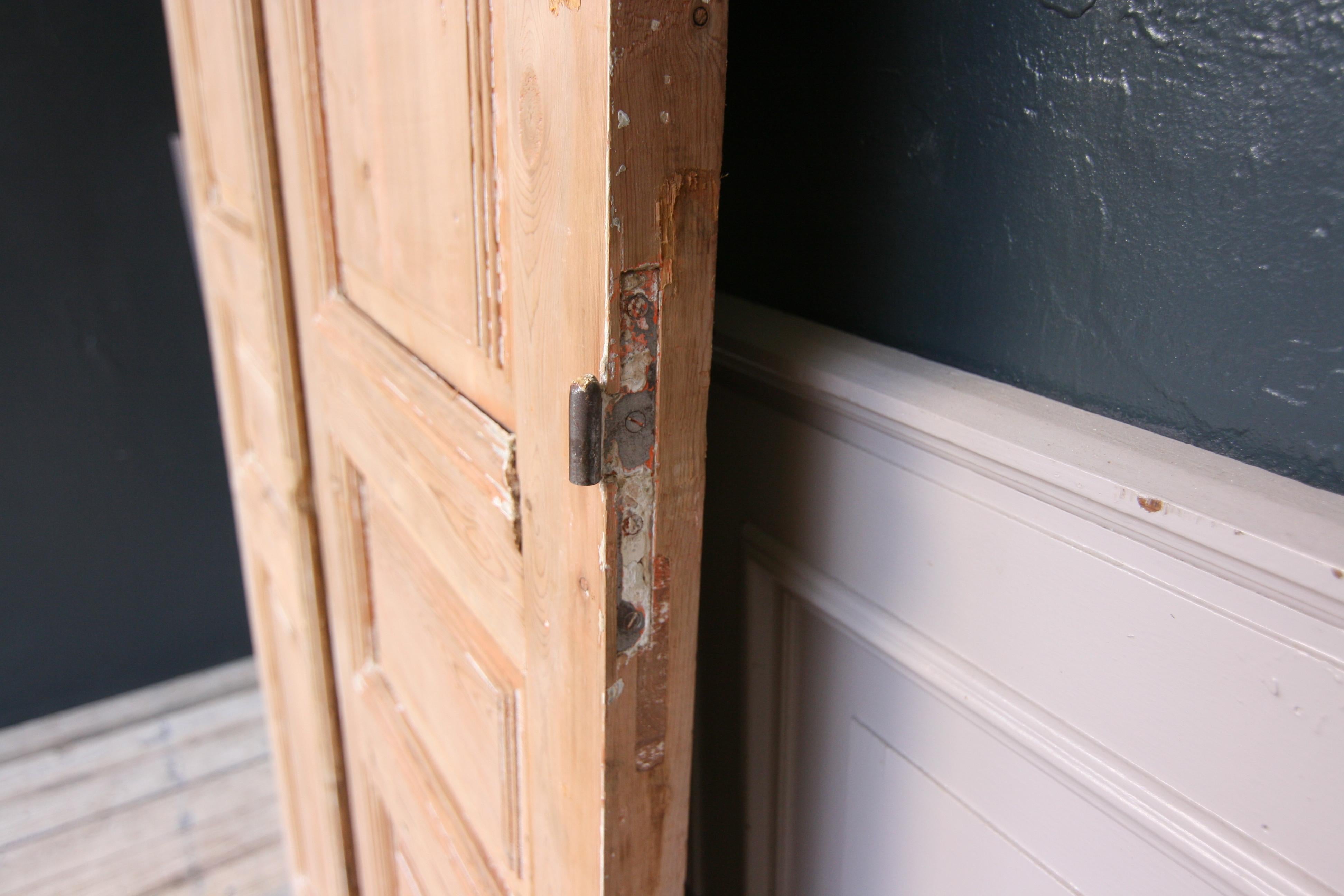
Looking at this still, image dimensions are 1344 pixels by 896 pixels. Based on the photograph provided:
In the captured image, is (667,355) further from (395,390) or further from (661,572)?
(395,390)

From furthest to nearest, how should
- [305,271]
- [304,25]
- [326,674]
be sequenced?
[326,674], [305,271], [304,25]

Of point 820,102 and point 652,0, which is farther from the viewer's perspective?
point 820,102

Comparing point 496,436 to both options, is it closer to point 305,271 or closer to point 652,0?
point 652,0

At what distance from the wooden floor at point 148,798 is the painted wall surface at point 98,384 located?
106mm

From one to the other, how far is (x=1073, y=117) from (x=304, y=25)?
64 cm

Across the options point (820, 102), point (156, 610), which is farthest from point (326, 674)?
point (156, 610)

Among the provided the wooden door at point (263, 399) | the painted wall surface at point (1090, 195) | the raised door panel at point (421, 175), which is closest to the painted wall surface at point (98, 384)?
the wooden door at point (263, 399)

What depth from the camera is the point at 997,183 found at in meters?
0.51

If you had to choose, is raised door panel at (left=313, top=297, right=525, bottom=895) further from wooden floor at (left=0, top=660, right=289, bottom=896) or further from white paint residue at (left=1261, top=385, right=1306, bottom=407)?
wooden floor at (left=0, top=660, right=289, bottom=896)

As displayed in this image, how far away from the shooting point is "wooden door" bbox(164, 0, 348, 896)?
3.21 ft

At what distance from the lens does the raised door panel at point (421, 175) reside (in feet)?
1.71

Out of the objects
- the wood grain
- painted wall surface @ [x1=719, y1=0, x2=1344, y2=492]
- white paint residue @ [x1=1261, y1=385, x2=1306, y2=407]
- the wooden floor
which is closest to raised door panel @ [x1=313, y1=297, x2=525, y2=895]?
the wood grain

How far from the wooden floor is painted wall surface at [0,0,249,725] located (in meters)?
0.11

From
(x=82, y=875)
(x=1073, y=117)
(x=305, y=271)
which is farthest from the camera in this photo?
(x=82, y=875)
